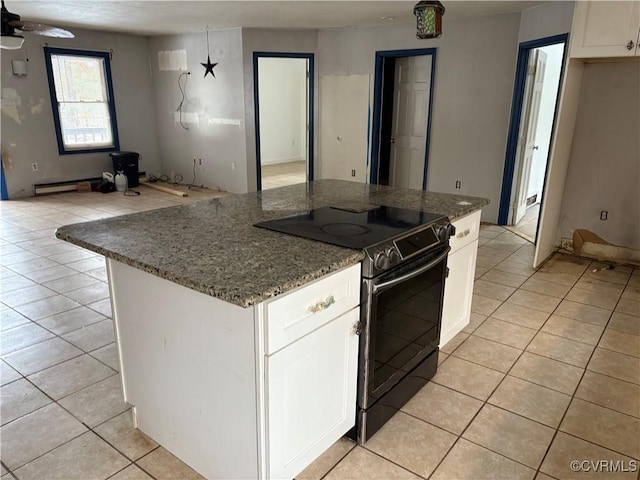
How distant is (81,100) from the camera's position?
724 centimetres

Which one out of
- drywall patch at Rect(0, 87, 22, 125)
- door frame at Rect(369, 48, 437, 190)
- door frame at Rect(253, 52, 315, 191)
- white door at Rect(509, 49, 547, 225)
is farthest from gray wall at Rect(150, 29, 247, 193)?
white door at Rect(509, 49, 547, 225)

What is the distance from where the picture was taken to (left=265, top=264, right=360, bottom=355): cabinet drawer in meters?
1.44

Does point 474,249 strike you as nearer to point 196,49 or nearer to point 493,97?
point 493,97

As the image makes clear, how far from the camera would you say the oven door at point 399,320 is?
1831 millimetres

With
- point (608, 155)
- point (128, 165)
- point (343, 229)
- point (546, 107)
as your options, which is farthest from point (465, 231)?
point (128, 165)

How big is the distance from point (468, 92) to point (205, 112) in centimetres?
401

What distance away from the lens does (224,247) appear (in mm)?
1733

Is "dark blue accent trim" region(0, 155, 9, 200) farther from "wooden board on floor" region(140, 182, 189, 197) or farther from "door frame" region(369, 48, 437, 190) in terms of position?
"door frame" region(369, 48, 437, 190)

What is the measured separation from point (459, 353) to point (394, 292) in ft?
3.59

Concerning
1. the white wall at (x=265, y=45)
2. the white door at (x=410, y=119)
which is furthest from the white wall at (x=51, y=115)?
the white door at (x=410, y=119)

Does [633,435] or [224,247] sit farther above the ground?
[224,247]

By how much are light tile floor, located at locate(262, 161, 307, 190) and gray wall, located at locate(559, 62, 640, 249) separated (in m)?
4.78

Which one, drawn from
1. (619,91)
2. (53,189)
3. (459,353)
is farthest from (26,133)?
(619,91)

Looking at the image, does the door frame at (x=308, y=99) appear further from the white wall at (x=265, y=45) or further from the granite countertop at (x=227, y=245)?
the granite countertop at (x=227, y=245)
